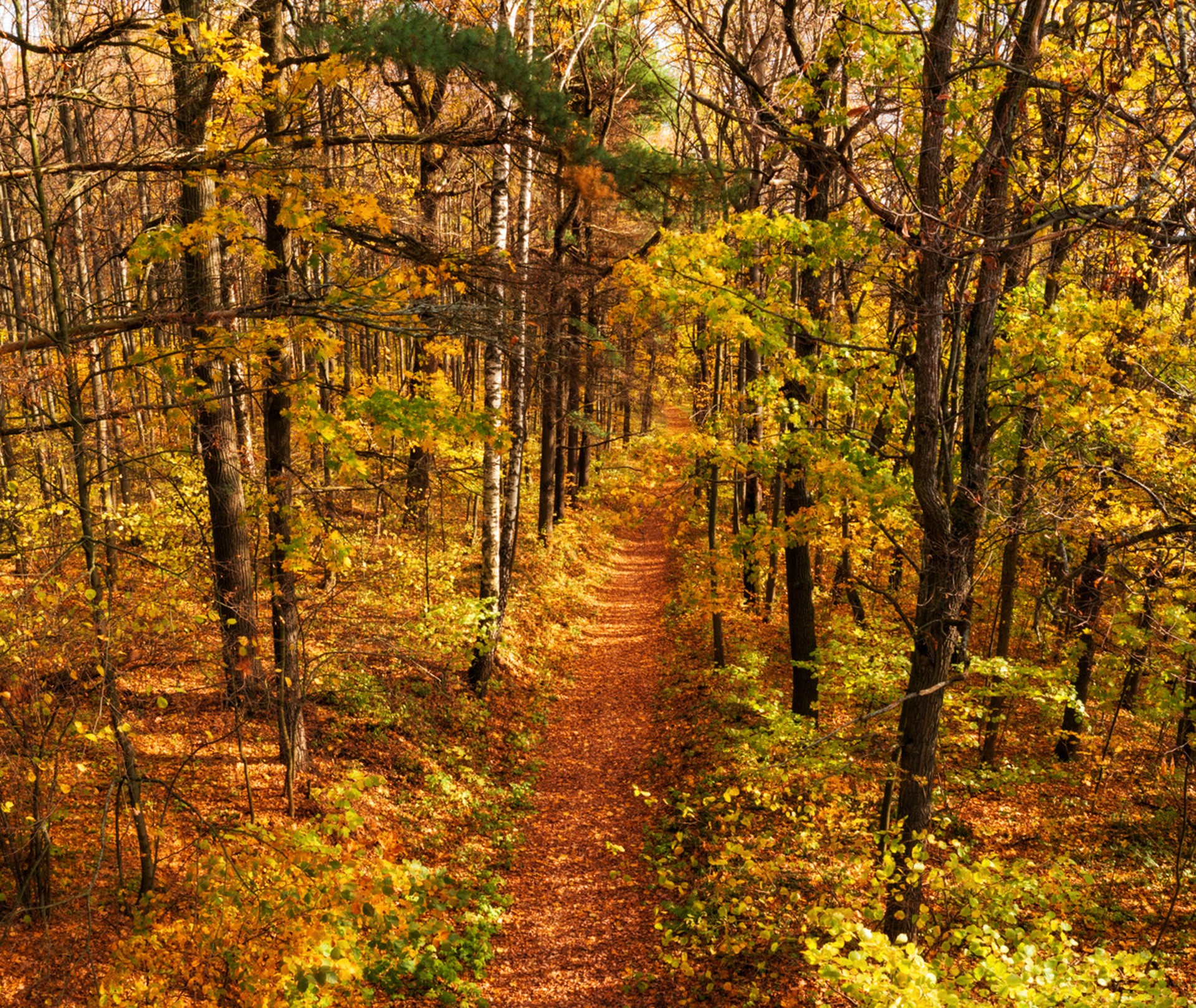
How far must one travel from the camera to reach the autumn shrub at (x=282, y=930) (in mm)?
4586

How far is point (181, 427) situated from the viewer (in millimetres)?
5836

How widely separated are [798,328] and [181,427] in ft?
17.6

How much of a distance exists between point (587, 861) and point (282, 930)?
180 inches

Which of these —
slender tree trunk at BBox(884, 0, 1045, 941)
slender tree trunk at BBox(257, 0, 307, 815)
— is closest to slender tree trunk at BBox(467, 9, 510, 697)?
slender tree trunk at BBox(257, 0, 307, 815)

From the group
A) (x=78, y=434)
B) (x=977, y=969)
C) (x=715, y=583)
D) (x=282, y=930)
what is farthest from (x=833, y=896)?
(x=78, y=434)

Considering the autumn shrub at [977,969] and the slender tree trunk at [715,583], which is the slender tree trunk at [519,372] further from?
the autumn shrub at [977,969]

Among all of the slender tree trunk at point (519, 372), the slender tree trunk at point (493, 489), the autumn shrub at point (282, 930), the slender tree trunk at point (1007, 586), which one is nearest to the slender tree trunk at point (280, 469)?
the autumn shrub at point (282, 930)

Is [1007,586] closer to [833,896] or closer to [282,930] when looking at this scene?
[833,896]

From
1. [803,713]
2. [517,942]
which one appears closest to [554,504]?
[803,713]

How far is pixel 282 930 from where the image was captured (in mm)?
4926

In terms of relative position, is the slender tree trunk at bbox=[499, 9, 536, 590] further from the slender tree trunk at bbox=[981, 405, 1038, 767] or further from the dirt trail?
the slender tree trunk at bbox=[981, 405, 1038, 767]

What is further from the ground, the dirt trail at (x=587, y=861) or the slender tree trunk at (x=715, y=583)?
the slender tree trunk at (x=715, y=583)

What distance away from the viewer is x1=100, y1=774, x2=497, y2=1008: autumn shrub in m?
4.59

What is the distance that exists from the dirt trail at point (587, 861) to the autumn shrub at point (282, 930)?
1.93 meters
